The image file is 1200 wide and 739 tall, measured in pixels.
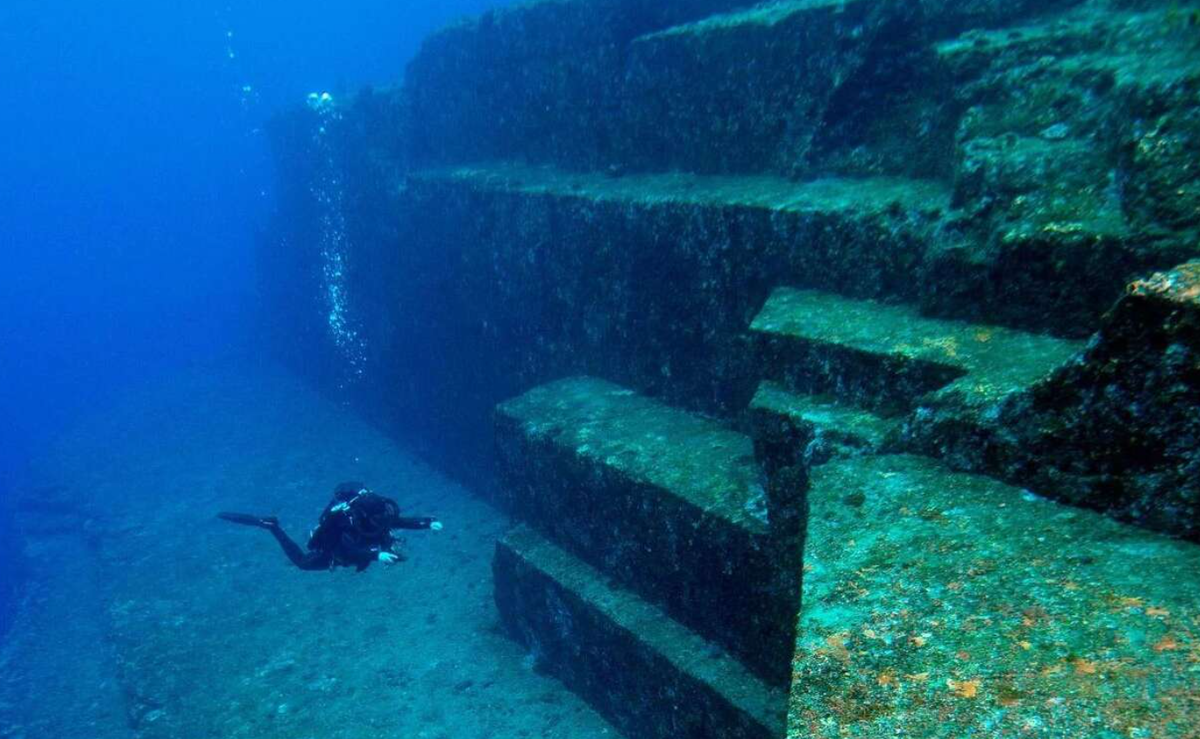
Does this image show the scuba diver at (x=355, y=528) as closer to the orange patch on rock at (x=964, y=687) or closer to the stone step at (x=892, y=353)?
the stone step at (x=892, y=353)

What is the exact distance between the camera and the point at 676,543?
17.1ft

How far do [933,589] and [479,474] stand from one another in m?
9.81

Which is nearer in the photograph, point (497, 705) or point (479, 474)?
point (497, 705)

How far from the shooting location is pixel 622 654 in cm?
570

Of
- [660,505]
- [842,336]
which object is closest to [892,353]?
[842,336]

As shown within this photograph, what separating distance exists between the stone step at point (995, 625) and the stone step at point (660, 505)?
1626 millimetres

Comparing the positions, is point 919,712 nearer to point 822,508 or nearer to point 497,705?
point 822,508

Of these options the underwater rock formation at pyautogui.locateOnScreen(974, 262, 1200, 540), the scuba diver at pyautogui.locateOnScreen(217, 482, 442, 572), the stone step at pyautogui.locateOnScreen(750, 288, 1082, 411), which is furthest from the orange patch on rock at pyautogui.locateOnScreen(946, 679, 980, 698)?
the scuba diver at pyautogui.locateOnScreen(217, 482, 442, 572)

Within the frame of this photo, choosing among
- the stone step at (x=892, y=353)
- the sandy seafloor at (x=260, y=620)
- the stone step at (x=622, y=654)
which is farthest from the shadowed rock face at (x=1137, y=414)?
the sandy seafloor at (x=260, y=620)

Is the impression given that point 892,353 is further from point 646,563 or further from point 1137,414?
point 646,563

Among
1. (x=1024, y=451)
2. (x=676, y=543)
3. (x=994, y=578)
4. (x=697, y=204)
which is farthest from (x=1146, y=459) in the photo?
(x=697, y=204)

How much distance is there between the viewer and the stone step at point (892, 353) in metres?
3.10

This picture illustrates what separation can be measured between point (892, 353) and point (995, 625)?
6.76 feet

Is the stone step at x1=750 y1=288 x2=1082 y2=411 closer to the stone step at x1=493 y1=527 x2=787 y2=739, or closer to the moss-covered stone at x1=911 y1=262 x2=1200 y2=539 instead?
the moss-covered stone at x1=911 y1=262 x2=1200 y2=539
